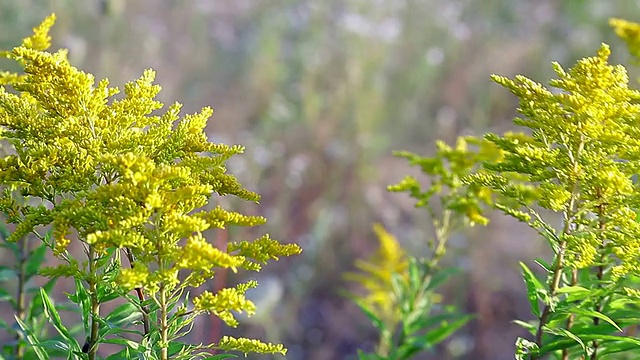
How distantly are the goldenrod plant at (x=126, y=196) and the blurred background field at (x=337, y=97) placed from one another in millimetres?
2062

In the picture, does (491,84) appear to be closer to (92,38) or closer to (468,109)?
(468,109)

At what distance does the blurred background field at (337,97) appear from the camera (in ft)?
14.6

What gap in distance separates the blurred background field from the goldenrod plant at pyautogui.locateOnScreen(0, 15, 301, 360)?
2.06 m

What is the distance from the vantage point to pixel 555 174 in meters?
1.41

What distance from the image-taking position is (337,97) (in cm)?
573

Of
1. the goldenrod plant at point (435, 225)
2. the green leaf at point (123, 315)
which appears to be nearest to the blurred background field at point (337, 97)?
the goldenrod plant at point (435, 225)

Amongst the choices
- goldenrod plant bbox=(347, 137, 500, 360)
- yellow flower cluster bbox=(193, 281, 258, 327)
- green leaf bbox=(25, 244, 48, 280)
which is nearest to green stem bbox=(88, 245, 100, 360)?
yellow flower cluster bbox=(193, 281, 258, 327)

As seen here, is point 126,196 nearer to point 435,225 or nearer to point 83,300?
point 83,300

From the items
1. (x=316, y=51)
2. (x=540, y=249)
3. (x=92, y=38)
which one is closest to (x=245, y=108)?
(x=316, y=51)

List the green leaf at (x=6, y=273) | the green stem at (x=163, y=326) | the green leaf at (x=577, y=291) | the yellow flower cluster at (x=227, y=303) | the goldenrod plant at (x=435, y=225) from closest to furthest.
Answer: the yellow flower cluster at (x=227, y=303)
the green stem at (x=163, y=326)
the green leaf at (x=577, y=291)
the green leaf at (x=6, y=273)
the goldenrod plant at (x=435, y=225)

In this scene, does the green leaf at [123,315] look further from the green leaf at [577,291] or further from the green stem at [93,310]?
the green leaf at [577,291]

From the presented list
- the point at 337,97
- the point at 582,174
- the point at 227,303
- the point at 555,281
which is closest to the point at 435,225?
the point at 555,281

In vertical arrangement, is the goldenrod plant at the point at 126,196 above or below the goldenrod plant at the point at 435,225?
below

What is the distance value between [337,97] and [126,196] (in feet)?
15.1
